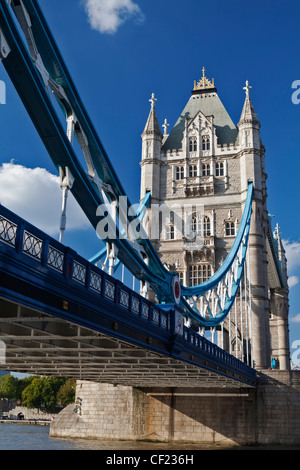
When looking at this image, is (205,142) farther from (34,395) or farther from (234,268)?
(34,395)

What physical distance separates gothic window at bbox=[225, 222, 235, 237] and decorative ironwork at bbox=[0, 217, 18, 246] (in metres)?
34.5

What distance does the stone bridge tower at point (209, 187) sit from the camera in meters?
41.3

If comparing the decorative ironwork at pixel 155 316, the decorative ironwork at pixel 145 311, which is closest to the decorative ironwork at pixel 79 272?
the decorative ironwork at pixel 145 311

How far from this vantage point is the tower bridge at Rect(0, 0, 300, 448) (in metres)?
11.2

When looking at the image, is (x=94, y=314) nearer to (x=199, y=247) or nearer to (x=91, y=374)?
(x=91, y=374)

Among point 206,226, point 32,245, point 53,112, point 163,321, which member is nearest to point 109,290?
point 32,245

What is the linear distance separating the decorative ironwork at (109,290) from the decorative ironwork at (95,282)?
1.32 feet

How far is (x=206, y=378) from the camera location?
27.6 m

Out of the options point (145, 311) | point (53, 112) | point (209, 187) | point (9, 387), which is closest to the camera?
point (53, 112)

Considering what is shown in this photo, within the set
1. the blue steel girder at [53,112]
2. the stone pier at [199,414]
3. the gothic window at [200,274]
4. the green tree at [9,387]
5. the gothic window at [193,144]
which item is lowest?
the stone pier at [199,414]

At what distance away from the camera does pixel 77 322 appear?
1155cm

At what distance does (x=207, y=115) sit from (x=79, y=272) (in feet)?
126

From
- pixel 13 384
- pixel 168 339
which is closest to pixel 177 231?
pixel 168 339

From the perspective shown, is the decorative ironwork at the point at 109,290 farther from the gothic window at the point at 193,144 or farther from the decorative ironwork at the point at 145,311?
the gothic window at the point at 193,144
